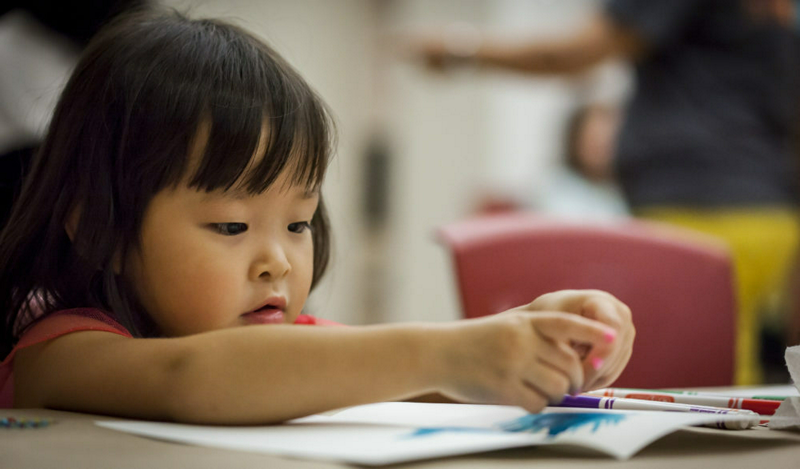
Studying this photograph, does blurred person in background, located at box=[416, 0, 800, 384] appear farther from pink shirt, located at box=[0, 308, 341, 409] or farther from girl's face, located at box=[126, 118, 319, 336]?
pink shirt, located at box=[0, 308, 341, 409]

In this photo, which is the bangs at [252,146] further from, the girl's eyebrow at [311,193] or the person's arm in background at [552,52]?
the person's arm in background at [552,52]

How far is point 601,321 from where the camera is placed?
0.46 meters

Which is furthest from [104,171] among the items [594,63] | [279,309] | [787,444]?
[594,63]

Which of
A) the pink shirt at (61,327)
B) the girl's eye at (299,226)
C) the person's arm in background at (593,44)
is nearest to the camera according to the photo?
the pink shirt at (61,327)

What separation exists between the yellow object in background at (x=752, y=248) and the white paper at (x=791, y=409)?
705mm

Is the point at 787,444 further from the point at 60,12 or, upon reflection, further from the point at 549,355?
the point at 60,12

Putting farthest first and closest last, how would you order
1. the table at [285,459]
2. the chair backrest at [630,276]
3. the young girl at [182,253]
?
the chair backrest at [630,276]
the young girl at [182,253]
the table at [285,459]

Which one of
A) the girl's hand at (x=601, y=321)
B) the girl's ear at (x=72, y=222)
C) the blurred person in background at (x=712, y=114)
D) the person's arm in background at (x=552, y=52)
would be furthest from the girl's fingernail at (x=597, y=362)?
the person's arm in background at (x=552, y=52)

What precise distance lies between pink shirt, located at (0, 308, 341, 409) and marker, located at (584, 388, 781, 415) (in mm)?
341

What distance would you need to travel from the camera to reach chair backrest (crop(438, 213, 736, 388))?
0.94 metres

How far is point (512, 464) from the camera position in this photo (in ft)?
1.13

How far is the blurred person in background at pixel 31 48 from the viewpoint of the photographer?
1.20m

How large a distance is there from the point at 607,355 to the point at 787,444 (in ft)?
0.34

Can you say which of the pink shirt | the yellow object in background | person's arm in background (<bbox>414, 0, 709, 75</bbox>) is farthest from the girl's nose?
person's arm in background (<bbox>414, 0, 709, 75</bbox>)
